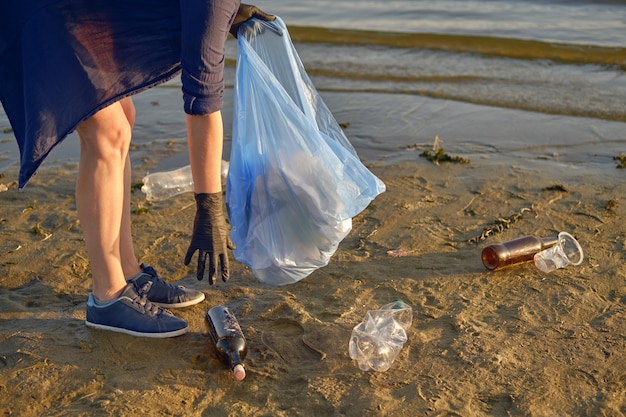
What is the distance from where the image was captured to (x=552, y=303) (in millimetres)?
3092

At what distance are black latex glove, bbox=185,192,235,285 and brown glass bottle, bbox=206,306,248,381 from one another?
0.57 ft

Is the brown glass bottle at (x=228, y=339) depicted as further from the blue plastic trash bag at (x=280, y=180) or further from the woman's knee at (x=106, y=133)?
the woman's knee at (x=106, y=133)

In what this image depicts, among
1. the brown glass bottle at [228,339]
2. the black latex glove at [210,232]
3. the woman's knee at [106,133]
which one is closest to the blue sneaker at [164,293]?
the brown glass bottle at [228,339]

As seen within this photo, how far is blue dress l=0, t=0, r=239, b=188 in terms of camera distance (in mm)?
2445

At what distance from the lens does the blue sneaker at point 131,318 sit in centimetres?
286

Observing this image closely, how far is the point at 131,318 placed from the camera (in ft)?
9.38

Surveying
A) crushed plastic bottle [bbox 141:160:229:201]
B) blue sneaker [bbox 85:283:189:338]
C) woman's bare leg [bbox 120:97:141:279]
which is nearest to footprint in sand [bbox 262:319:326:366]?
blue sneaker [bbox 85:283:189:338]

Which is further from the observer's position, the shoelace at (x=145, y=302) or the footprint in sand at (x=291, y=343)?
the shoelace at (x=145, y=302)

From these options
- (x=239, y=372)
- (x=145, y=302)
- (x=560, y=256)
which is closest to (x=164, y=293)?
(x=145, y=302)

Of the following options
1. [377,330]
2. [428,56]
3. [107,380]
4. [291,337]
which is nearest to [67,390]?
[107,380]

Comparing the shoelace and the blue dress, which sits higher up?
the blue dress

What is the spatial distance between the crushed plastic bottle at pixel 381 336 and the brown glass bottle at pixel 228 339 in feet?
1.31

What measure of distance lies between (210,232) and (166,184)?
6.45ft

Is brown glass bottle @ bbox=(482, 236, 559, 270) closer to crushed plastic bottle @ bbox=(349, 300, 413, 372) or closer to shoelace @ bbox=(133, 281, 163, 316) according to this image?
crushed plastic bottle @ bbox=(349, 300, 413, 372)
